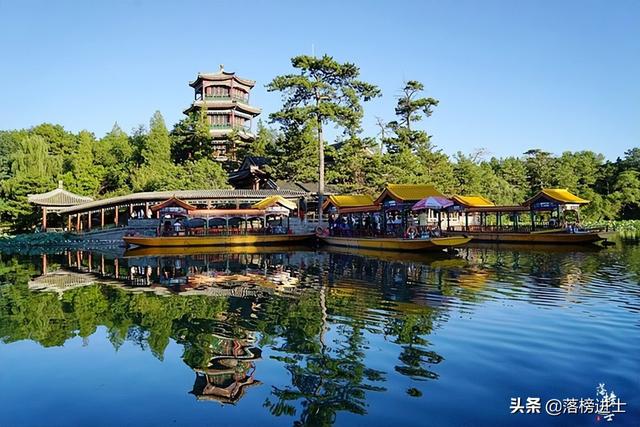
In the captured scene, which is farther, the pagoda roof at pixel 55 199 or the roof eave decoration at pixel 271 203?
the pagoda roof at pixel 55 199

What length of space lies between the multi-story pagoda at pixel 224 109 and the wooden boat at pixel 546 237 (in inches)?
841

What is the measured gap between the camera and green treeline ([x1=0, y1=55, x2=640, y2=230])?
29.6 metres

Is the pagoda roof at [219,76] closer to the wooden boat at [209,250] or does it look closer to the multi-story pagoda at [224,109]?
the multi-story pagoda at [224,109]

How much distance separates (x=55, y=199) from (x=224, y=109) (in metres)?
15.7

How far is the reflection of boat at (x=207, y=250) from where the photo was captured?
2192 centimetres

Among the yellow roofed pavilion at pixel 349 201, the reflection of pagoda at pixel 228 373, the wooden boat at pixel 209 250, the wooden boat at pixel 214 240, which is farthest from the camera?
the yellow roofed pavilion at pixel 349 201

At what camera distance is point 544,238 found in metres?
24.1

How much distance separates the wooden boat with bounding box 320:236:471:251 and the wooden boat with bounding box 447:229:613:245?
611 cm

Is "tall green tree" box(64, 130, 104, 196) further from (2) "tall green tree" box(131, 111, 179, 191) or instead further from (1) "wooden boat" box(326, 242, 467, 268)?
(1) "wooden boat" box(326, 242, 467, 268)

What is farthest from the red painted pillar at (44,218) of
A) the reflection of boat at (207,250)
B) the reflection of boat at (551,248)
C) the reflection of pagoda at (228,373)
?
the reflection of pagoda at (228,373)

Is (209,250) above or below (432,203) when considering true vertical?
below

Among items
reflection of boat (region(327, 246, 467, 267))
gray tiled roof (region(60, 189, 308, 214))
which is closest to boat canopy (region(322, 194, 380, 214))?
reflection of boat (region(327, 246, 467, 267))

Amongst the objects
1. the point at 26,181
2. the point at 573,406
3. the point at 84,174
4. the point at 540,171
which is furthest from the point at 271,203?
the point at 540,171

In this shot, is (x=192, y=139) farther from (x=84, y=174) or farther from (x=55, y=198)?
(x=55, y=198)
